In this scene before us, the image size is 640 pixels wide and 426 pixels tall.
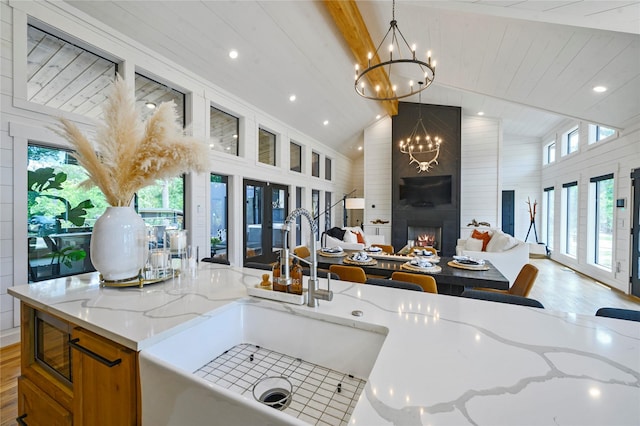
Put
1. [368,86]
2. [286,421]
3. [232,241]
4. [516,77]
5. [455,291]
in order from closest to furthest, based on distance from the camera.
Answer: [286,421] → [455,291] → [516,77] → [232,241] → [368,86]

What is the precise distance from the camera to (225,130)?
4797 millimetres

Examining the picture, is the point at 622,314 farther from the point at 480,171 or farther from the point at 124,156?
the point at 480,171

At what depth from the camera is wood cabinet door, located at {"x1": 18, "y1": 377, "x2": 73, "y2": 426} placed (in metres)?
1.07

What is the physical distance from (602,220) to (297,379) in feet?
22.1

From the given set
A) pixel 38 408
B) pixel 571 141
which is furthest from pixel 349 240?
pixel 571 141

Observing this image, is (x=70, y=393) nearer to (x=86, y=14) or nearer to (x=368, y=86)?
(x=86, y=14)

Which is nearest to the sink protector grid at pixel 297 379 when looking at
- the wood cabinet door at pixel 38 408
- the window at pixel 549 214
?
the wood cabinet door at pixel 38 408

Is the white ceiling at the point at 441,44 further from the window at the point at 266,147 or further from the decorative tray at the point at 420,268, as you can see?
the decorative tray at the point at 420,268

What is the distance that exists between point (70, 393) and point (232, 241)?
150 inches

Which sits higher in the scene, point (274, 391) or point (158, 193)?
point (158, 193)

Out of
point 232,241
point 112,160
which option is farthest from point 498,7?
point 232,241

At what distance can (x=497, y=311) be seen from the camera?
111 centimetres

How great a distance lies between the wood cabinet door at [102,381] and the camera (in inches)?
33.2

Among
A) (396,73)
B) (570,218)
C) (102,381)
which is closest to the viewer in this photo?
(102,381)
